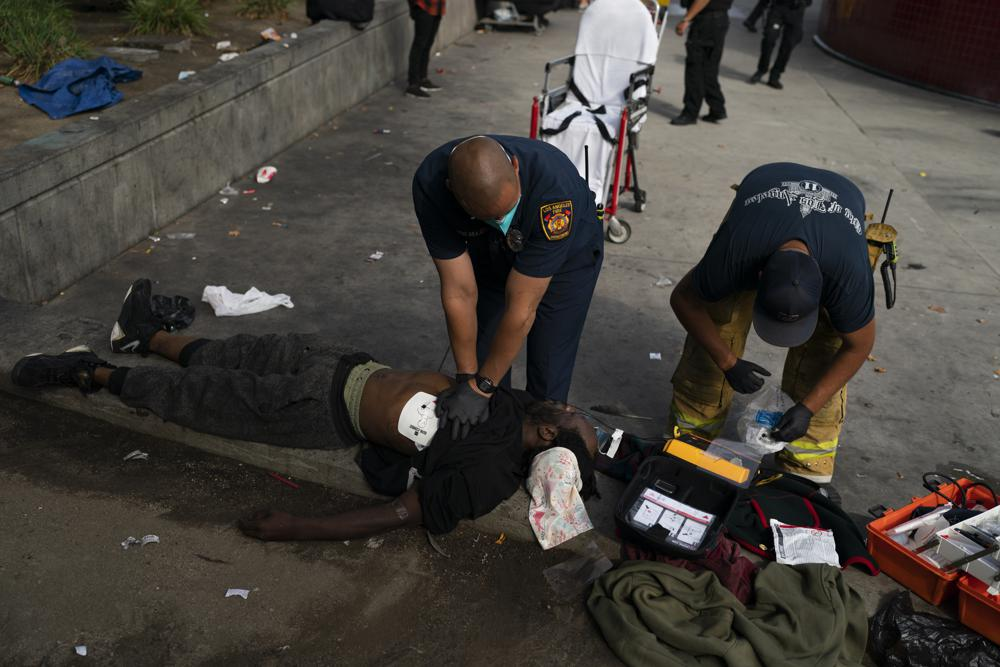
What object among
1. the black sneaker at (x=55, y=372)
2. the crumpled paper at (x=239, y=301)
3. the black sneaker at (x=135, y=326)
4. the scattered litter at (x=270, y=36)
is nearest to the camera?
the black sneaker at (x=55, y=372)

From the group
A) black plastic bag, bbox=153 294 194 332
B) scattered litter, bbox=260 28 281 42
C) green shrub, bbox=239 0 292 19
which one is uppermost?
green shrub, bbox=239 0 292 19

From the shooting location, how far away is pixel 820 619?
10.00ft

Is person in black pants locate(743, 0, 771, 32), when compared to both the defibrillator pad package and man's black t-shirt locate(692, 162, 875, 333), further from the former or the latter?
the defibrillator pad package

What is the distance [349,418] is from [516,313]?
830 mm

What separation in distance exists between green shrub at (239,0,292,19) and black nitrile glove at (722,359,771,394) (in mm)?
7180

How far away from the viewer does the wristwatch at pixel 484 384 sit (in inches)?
139

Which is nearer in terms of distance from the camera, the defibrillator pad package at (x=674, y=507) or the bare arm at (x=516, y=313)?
the defibrillator pad package at (x=674, y=507)

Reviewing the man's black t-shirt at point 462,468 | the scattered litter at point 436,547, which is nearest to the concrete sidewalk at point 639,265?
the man's black t-shirt at point 462,468

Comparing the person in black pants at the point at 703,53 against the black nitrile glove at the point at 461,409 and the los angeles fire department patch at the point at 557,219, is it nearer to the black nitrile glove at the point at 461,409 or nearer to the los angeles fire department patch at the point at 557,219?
the los angeles fire department patch at the point at 557,219

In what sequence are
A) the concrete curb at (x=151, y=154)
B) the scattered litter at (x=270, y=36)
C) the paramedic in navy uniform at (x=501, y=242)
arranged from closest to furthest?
the paramedic in navy uniform at (x=501, y=242), the concrete curb at (x=151, y=154), the scattered litter at (x=270, y=36)

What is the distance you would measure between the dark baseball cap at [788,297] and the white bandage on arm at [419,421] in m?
1.30

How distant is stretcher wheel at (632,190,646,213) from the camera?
696 centimetres

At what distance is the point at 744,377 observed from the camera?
3775mm

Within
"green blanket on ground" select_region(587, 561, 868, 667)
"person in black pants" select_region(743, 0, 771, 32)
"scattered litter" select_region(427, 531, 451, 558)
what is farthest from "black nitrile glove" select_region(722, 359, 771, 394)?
"person in black pants" select_region(743, 0, 771, 32)
